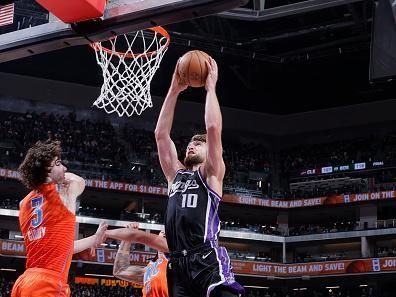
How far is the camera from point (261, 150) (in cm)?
3188

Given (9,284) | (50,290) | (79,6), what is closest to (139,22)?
(79,6)

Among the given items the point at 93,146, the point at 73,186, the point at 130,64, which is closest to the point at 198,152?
the point at 73,186

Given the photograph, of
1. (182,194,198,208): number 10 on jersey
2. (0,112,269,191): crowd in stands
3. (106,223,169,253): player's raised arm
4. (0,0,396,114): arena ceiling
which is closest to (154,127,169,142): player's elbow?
(182,194,198,208): number 10 on jersey

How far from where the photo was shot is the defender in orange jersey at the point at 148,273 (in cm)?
568

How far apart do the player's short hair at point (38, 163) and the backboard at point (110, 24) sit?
142 cm

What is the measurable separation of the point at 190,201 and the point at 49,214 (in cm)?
107

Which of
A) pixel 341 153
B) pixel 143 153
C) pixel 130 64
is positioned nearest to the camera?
pixel 130 64

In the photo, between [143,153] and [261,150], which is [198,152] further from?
[261,150]

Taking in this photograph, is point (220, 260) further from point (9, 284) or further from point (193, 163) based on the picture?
point (9, 284)

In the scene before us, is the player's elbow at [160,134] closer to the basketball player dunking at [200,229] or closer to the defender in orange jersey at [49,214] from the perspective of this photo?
the basketball player dunking at [200,229]

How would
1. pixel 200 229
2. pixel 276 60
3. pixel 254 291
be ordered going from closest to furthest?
pixel 200 229, pixel 276 60, pixel 254 291

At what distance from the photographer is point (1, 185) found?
25703 millimetres


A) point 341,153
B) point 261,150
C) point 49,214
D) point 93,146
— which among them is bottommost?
point 49,214

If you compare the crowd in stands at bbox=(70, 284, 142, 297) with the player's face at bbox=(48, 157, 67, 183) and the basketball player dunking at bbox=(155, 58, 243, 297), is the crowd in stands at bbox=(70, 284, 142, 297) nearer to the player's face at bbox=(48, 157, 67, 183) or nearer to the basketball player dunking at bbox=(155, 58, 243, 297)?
the player's face at bbox=(48, 157, 67, 183)
